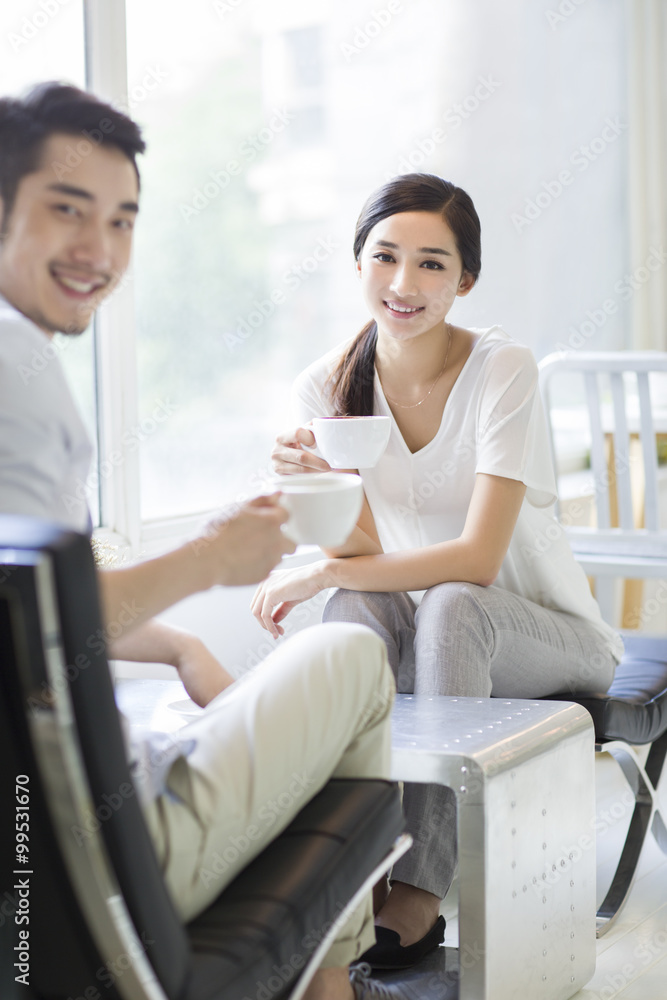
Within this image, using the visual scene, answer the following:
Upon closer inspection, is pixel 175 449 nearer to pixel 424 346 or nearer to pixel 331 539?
pixel 424 346

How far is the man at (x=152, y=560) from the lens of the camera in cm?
89

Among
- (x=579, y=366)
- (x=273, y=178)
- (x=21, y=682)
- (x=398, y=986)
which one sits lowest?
(x=398, y=986)

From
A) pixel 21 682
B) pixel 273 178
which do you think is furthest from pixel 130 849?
pixel 273 178

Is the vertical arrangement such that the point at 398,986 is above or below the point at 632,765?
below

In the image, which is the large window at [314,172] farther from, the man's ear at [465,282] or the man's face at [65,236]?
the man's face at [65,236]

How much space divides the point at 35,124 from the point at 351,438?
0.67 metres

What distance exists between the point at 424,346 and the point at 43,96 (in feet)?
3.39

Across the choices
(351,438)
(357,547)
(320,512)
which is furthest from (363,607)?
(320,512)

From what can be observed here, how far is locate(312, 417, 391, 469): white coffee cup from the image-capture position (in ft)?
4.93

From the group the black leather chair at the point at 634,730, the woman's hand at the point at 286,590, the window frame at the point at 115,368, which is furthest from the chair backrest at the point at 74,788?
the window frame at the point at 115,368

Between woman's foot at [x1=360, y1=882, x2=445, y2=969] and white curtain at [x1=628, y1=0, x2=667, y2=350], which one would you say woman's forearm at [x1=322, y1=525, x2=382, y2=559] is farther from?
white curtain at [x1=628, y1=0, x2=667, y2=350]

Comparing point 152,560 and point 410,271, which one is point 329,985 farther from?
point 410,271

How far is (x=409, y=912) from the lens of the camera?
1.50m

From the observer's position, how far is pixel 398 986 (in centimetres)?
144
